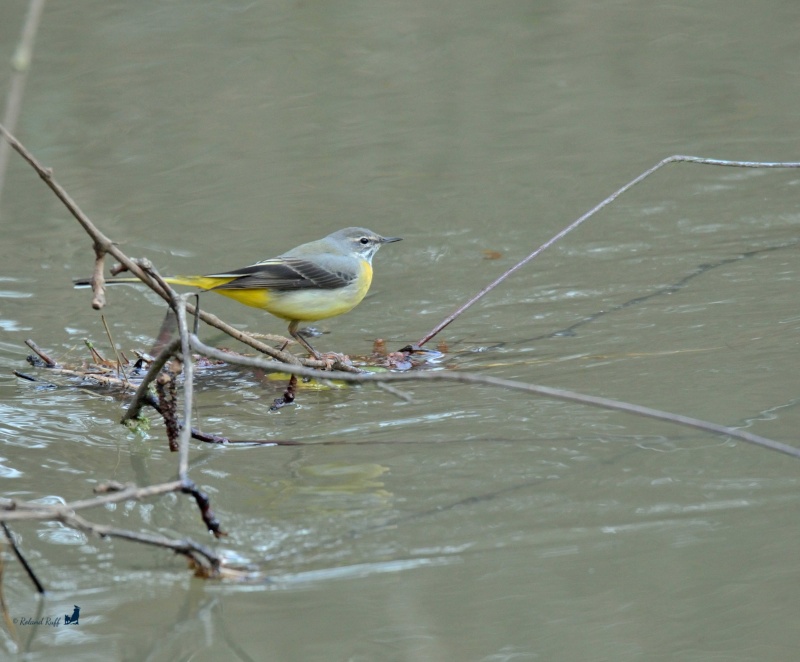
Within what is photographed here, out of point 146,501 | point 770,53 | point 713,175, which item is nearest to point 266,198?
point 713,175

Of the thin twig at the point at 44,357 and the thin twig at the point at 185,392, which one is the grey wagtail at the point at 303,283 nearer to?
the thin twig at the point at 44,357

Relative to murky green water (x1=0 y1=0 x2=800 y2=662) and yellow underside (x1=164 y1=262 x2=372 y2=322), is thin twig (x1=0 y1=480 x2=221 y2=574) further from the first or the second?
yellow underside (x1=164 y1=262 x2=372 y2=322)

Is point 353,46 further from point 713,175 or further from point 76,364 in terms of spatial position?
point 76,364

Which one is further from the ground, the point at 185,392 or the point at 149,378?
the point at 185,392

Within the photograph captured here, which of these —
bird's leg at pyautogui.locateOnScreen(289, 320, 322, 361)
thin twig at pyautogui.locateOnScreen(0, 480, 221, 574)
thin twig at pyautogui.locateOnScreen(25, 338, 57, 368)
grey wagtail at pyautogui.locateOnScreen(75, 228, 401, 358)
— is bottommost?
bird's leg at pyautogui.locateOnScreen(289, 320, 322, 361)

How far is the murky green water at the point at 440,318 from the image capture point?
3.63 m

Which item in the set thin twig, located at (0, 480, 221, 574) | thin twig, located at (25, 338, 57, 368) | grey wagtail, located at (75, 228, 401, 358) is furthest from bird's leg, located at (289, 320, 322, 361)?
thin twig, located at (0, 480, 221, 574)

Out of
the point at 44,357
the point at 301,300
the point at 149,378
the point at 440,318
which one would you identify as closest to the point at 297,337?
the point at 301,300

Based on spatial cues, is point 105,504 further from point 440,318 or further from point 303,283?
point 440,318

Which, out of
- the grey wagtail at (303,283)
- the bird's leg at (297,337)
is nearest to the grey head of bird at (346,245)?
→ the grey wagtail at (303,283)

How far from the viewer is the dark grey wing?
600 centimetres

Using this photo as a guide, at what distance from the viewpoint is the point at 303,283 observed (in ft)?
20.5

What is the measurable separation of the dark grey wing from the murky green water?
63cm

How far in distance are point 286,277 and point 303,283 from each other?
0.12 meters
